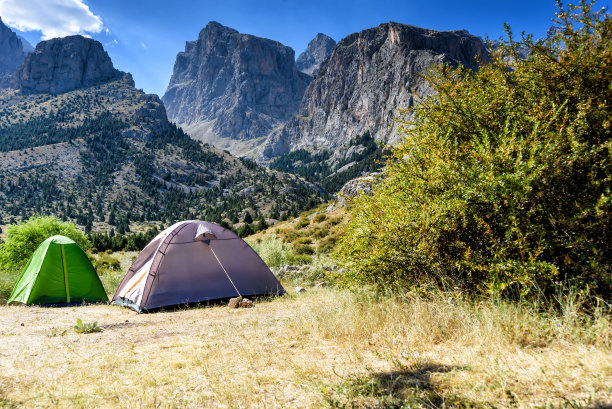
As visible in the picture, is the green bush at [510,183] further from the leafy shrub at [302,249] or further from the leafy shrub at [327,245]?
the leafy shrub at [302,249]

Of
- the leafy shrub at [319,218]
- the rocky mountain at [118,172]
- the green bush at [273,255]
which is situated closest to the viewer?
the green bush at [273,255]

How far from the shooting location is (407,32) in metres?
182

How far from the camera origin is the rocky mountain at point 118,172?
349 ft

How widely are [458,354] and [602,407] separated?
174 centimetres

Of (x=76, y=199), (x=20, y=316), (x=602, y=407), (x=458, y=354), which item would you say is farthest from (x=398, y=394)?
(x=76, y=199)

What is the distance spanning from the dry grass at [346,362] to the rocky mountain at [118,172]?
74363 mm

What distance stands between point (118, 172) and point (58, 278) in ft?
448

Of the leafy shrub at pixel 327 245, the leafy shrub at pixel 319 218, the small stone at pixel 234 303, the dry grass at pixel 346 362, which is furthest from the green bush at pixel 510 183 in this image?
the leafy shrub at pixel 319 218

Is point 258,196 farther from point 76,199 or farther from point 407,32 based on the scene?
point 407,32

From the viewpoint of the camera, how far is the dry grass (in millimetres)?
3379

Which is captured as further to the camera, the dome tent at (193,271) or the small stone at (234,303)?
the dome tent at (193,271)

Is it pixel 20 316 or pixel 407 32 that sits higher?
pixel 407 32

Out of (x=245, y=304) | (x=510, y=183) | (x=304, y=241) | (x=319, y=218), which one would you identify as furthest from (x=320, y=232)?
(x=510, y=183)

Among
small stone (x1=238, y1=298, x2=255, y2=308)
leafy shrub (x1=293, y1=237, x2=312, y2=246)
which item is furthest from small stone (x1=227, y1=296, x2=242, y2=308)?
leafy shrub (x1=293, y1=237, x2=312, y2=246)
